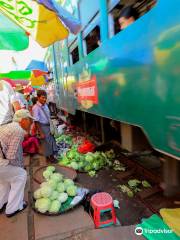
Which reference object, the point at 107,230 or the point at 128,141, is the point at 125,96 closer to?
the point at 128,141

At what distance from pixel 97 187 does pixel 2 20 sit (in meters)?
3.09

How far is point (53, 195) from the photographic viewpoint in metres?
2.99

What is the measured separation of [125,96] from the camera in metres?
2.29

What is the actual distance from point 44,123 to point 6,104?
164 centimetres

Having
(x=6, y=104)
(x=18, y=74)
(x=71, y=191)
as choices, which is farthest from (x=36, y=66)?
(x=71, y=191)

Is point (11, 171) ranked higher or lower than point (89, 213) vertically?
higher

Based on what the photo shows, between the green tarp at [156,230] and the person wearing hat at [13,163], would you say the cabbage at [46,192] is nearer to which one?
the person wearing hat at [13,163]

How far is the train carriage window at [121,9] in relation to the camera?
226 centimetres

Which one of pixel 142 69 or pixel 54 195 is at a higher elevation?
pixel 142 69

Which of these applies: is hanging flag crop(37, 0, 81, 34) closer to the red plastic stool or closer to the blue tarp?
the red plastic stool

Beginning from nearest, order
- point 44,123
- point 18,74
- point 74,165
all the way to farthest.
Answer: point 74,165 < point 44,123 < point 18,74

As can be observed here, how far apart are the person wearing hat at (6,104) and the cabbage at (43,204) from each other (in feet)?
3.71

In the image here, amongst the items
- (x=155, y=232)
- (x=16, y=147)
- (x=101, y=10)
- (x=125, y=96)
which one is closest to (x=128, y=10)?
(x=101, y=10)

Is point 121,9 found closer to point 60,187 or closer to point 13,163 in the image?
point 13,163
